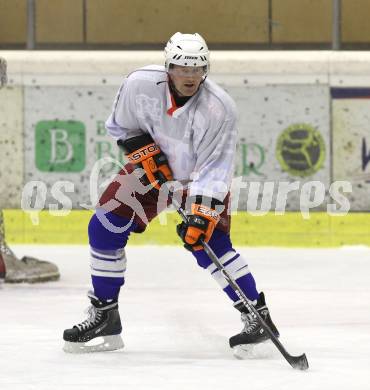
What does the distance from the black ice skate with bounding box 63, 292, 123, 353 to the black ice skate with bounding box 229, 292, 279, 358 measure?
0.45m

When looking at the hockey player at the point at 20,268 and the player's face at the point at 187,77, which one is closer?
the player's face at the point at 187,77

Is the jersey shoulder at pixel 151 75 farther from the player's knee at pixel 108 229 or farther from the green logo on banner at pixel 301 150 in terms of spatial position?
the green logo on banner at pixel 301 150

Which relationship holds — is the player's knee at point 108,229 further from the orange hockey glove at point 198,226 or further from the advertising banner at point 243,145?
the advertising banner at point 243,145

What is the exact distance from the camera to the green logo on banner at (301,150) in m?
8.93

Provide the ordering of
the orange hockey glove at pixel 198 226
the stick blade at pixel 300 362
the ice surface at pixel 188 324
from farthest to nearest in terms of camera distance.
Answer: the orange hockey glove at pixel 198 226, the stick blade at pixel 300 362, the ice surface at pixel 188 324

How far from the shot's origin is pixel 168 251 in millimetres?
8734

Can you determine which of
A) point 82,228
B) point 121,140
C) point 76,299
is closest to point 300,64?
point 82,228

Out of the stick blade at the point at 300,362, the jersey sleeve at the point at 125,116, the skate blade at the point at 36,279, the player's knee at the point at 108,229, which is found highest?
the jersey sleeve at the point at 125,116

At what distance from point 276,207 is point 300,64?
0.91 m

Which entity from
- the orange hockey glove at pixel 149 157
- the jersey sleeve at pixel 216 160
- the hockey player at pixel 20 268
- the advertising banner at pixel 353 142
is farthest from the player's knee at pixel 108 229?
the advertising banner at pixel 353 142

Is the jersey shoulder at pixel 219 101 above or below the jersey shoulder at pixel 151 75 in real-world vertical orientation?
below

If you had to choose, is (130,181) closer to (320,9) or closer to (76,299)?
(76,299)

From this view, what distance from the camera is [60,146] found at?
9.12 m

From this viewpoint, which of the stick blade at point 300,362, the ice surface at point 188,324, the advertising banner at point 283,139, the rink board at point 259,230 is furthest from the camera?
the advertising banner at point 283,139
